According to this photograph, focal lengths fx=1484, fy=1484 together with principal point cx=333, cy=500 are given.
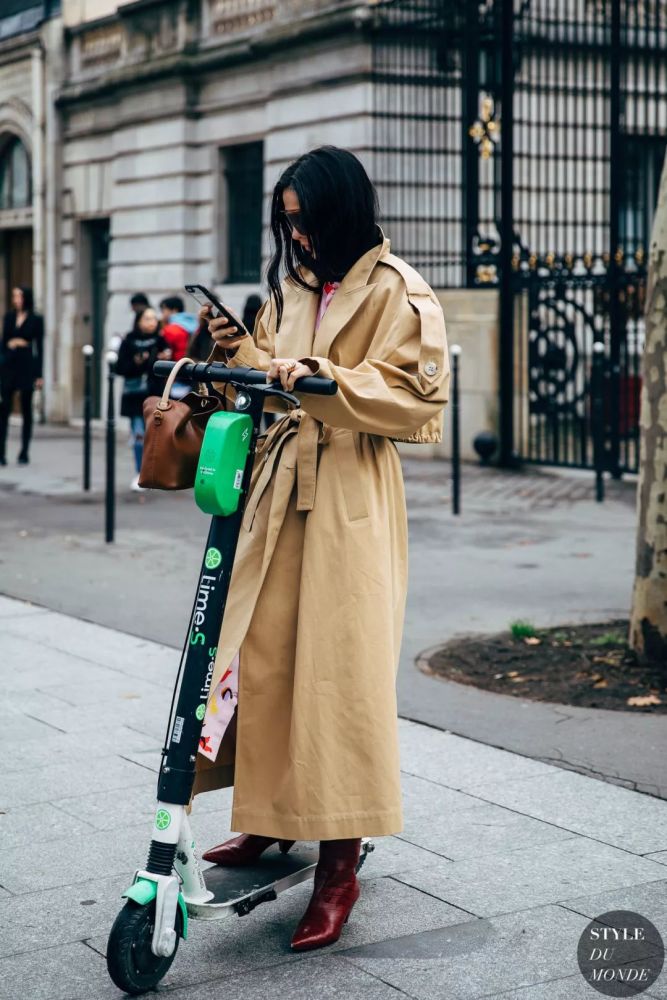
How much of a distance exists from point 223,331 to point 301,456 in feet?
1.23

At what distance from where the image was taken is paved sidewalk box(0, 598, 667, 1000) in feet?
11.2

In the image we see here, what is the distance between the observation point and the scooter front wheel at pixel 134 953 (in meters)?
3.22

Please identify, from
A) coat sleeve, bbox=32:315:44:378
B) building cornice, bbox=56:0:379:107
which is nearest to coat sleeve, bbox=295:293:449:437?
coat sleeve, bbox=32:315:44:378

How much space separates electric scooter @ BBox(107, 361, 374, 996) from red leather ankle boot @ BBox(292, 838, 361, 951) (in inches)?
6.4

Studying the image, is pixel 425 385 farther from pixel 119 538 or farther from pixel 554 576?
pixel 119 538

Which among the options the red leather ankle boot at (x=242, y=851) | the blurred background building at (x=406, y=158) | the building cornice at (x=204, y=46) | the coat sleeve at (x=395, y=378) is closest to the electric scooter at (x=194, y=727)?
the coat sleeve at (x=395, y=378)

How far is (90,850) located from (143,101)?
1797cm

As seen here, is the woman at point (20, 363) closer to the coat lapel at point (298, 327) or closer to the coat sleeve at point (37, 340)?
the coat sleeve at point (37, 340)

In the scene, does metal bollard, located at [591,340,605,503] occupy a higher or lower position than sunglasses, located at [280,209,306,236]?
lower

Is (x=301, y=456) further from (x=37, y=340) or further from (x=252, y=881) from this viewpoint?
(x=37, y=340)

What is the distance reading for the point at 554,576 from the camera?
29.6 ft

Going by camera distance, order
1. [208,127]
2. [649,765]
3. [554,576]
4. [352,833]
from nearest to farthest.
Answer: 1. [352,833]
2. [649,765]
3. [554,576]
4. [208,127]

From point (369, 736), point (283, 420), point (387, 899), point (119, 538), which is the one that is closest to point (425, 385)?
point (283, 420)

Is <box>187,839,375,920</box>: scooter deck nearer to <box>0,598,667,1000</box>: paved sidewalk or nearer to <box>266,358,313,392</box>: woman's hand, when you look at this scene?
<box>0,598,667,1000</box>: paved sidewalk
